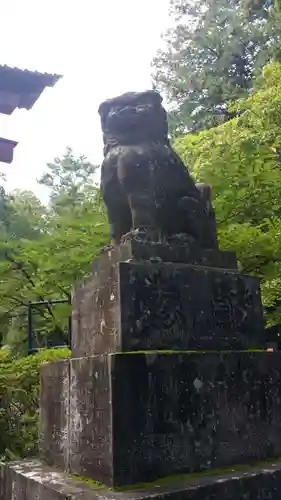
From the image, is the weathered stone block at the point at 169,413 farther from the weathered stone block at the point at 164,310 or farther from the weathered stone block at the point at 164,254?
the weathered stone block at the point at 164,254

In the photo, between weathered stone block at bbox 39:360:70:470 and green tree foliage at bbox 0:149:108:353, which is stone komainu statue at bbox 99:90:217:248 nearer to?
weathered stone block at bbox 39:360:70:470

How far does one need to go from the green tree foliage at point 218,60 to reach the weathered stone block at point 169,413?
15.1m

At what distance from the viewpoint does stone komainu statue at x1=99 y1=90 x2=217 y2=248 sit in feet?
11.9

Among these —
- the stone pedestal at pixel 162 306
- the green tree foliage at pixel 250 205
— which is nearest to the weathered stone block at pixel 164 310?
the stone pedestal at pixel 162 306

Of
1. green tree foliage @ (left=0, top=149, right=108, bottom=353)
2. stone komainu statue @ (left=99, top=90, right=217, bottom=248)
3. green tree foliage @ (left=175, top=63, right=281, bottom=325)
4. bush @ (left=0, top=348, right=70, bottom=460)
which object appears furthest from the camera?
green tree foliage @ (left=0, top=149, right=108, bottom=353)

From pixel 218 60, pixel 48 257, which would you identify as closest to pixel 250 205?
pixel 48 257

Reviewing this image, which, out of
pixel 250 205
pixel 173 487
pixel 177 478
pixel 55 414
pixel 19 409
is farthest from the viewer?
pixel 250 205

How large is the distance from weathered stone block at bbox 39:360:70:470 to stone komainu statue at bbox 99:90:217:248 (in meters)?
1.14

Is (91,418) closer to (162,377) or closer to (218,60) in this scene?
(162,377)

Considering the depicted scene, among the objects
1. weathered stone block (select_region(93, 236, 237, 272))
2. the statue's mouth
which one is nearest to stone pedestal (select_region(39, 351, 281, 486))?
weathered stone block (select_region(93, 236, 237, 272))

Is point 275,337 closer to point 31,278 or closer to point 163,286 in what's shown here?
point 31,278

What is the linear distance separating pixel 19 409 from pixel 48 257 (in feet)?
8.47

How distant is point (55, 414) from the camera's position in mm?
3445

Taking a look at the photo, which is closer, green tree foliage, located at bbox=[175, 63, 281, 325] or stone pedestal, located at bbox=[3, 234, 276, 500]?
stone pedestal, located at bbox=[3, 234, 276, 500]
